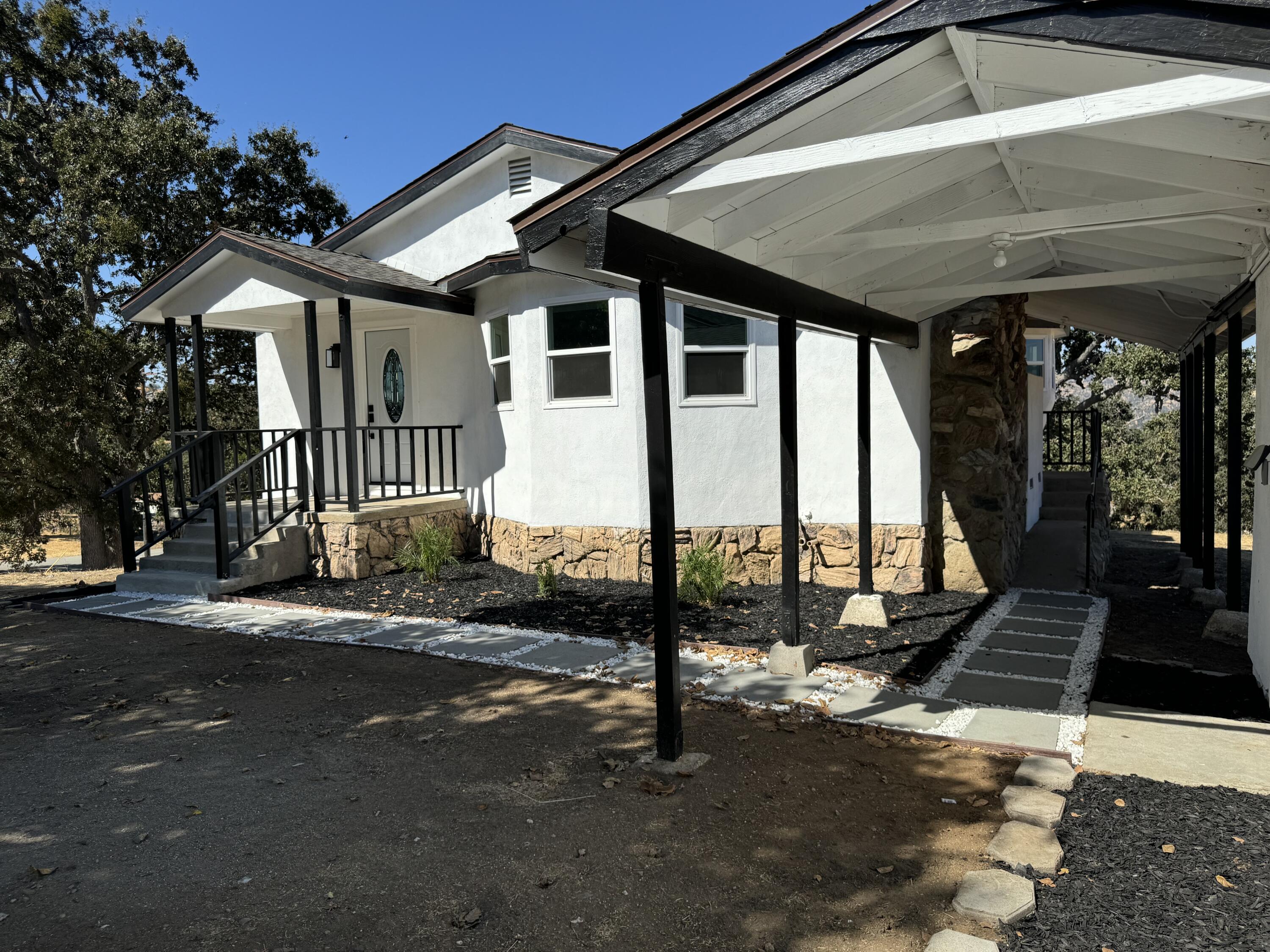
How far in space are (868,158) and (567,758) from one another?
3141mm

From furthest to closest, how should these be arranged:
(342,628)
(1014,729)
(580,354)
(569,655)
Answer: (580,354)
(342,628)
(569,655)
(1014,729)

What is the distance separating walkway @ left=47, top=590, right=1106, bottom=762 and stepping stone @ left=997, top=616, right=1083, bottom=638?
16mm

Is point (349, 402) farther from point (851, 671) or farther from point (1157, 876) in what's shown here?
point (1157, 876)

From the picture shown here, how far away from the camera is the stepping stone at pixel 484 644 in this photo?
6258mm

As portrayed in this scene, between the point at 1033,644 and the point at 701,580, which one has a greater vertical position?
the point at 701,580

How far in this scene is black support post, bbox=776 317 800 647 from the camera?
530 centimetres

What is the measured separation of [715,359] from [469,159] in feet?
14.4

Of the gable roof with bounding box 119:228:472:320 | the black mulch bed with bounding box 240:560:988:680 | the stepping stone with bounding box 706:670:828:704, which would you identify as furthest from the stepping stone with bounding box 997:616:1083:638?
the gable roof with bounding box 119:228:472:320

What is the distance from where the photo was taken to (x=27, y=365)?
12.9 meters

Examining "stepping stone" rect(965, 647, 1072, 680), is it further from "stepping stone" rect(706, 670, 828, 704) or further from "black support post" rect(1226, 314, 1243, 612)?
"black support post" rect(1226, 314, 1243, 612)

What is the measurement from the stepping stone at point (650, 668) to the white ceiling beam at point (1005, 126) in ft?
10.7

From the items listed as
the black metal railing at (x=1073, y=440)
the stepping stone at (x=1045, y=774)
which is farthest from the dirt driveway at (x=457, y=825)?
the black metal railing at (x=1073, y=440)

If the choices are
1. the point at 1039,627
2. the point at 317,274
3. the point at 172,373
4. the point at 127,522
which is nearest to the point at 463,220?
the point at 317,274

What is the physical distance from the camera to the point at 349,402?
948cm
